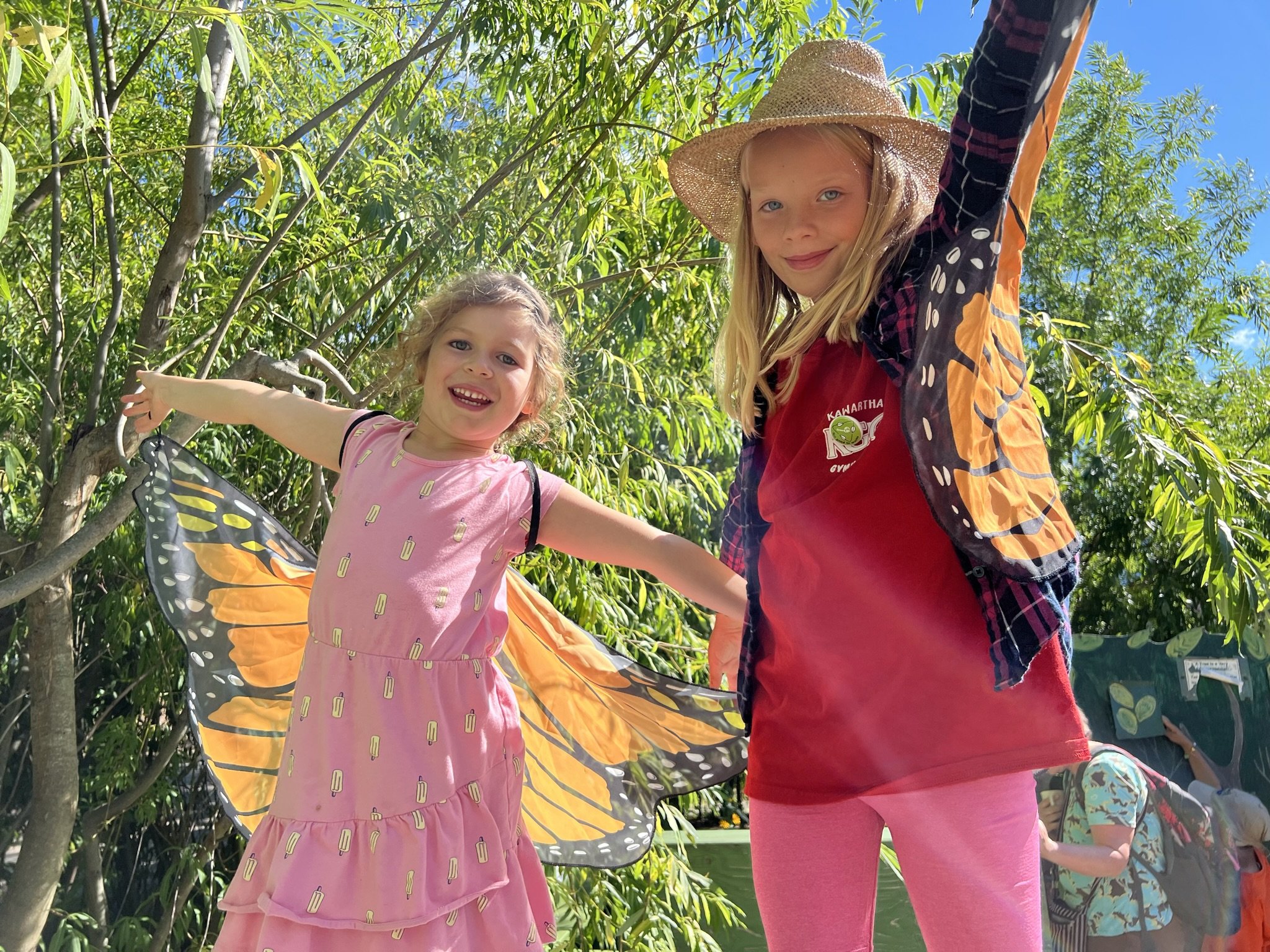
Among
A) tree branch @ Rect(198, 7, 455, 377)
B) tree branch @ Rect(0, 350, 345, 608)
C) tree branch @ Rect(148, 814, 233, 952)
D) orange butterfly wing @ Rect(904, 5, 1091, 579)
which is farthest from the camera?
tree branch @ Rect(148, 814, 233, 952)

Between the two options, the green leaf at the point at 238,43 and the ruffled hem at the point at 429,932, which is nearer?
the green leaf at the point at 238,43

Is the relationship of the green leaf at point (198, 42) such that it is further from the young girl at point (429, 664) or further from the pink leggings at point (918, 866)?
the pink leggings at point (918, 866)

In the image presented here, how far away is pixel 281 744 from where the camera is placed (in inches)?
60.6

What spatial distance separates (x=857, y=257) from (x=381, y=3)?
1848 millimetres

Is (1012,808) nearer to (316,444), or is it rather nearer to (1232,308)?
(316,444)

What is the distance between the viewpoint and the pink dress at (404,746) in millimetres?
1197

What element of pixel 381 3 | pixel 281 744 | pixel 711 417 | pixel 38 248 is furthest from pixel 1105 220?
pixel 281 744

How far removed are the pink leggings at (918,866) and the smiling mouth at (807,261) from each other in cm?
54

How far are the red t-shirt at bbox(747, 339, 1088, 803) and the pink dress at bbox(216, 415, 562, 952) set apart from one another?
329 mm

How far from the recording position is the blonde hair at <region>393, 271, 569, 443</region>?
4.77ft

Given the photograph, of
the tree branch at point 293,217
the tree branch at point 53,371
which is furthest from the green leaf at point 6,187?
the tree branch at point 53,371

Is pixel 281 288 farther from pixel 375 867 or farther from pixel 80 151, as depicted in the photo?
pixel 375 867

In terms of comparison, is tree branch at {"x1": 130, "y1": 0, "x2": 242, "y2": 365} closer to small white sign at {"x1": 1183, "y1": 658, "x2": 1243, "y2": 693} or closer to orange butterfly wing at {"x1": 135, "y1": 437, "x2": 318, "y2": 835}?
orange butterfly wing at {"x1": 135, "y1": 437, "x2": 318, "y2": 835}

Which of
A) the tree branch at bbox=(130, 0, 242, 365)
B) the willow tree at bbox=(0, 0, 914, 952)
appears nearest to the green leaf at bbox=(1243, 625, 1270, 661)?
the willow tree at bbox=(0, 0, 914, 952)
